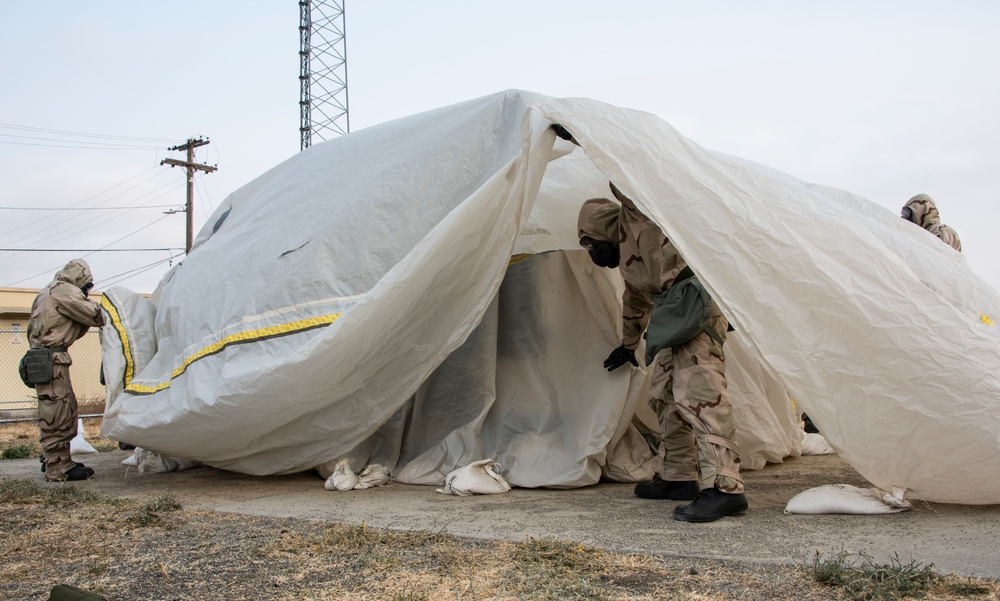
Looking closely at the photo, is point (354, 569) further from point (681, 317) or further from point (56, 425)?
point (56, 425)

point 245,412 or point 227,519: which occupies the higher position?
point 245,412

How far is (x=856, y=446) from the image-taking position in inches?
120

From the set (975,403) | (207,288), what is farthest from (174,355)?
(975,403)

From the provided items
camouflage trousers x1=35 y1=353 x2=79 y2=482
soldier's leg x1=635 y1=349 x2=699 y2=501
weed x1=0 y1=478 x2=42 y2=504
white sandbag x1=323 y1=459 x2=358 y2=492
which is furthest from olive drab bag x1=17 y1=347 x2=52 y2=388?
soldier's leg x1=635 y1=349 x2=699 y2=501

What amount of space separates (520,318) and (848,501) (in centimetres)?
218

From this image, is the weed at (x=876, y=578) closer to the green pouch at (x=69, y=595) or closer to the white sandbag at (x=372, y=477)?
the green pouch at (x=69, y=595)

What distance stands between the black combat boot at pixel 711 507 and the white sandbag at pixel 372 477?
1.89 metres

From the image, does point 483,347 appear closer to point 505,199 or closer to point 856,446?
point 505,199

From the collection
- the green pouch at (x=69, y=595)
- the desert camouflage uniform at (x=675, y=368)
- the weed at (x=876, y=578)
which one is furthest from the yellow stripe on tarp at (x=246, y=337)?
the weed at (x=876, y=578)

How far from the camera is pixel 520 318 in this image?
190 inches

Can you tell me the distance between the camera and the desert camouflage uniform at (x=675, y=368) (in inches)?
130

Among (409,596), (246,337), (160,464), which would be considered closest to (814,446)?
(246,337)

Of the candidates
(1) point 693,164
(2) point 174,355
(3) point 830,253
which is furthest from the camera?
(2) point 174,355

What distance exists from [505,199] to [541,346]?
3.72ft
